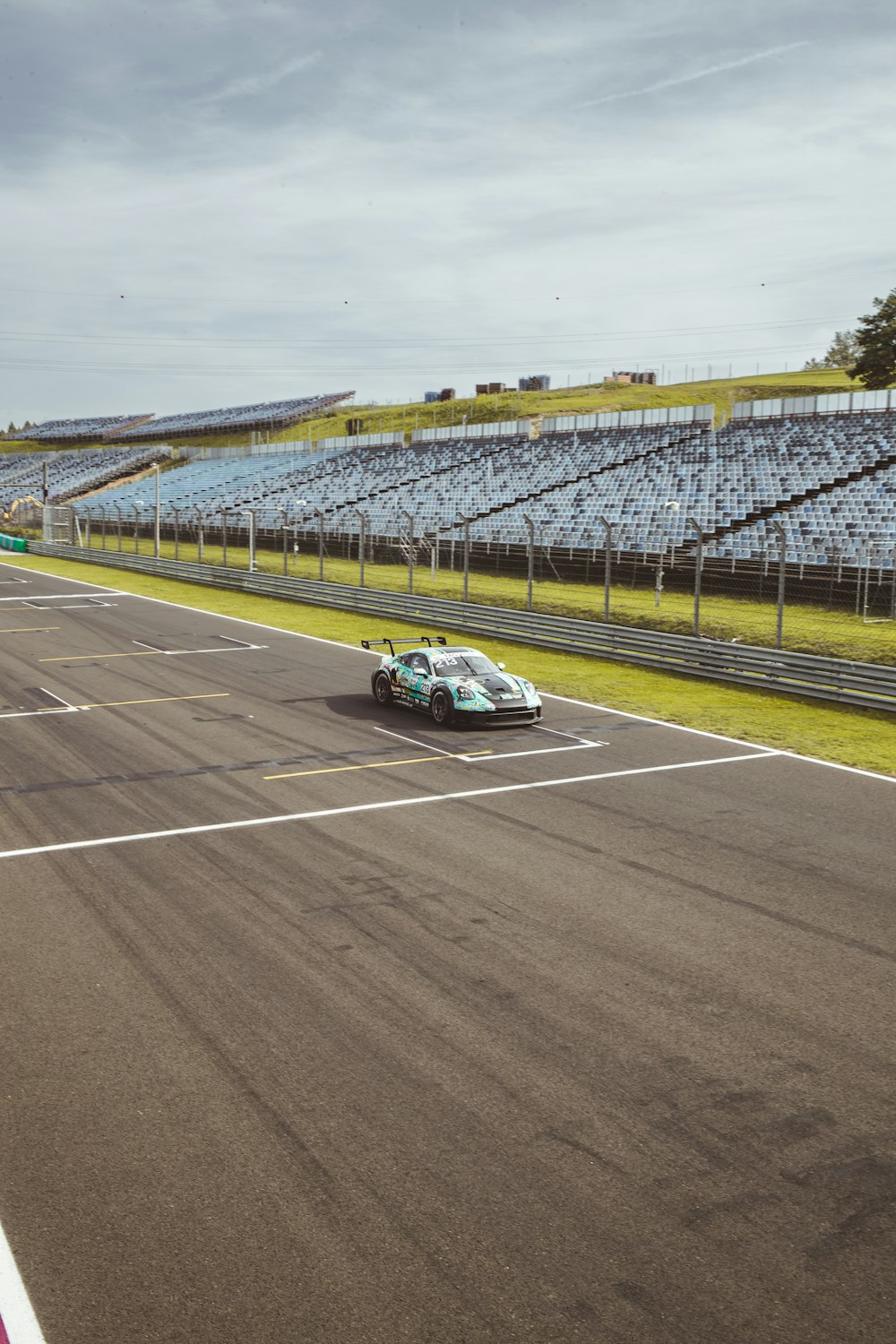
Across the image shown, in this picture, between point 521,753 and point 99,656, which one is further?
point 99,656

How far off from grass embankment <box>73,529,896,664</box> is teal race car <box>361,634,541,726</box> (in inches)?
335

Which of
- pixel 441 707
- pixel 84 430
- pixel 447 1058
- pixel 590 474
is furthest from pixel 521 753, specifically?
pixel 84 430

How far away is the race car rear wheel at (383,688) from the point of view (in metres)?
19.0

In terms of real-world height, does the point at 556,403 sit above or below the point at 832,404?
above

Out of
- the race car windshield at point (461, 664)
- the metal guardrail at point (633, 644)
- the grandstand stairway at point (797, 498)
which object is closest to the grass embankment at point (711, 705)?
the metal guardrail at point (633, 644)

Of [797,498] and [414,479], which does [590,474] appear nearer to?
[414,479]

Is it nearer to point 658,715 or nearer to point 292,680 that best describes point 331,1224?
point 658,715

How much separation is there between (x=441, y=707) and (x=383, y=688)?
208 cm

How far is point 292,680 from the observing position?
22109 millimetres

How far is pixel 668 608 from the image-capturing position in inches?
1244

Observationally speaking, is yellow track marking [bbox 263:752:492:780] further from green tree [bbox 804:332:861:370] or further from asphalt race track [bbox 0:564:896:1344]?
green tree [bbox 804:332:861:370]

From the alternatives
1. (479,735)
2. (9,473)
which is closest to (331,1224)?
(479,735)

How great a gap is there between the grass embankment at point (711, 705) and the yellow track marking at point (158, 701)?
6186 millimetres

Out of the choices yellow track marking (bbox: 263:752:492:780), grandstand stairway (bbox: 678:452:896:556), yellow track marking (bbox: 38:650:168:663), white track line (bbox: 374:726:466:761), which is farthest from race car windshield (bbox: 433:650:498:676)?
grandstand stairway (bbox: 678:452:896:556)
